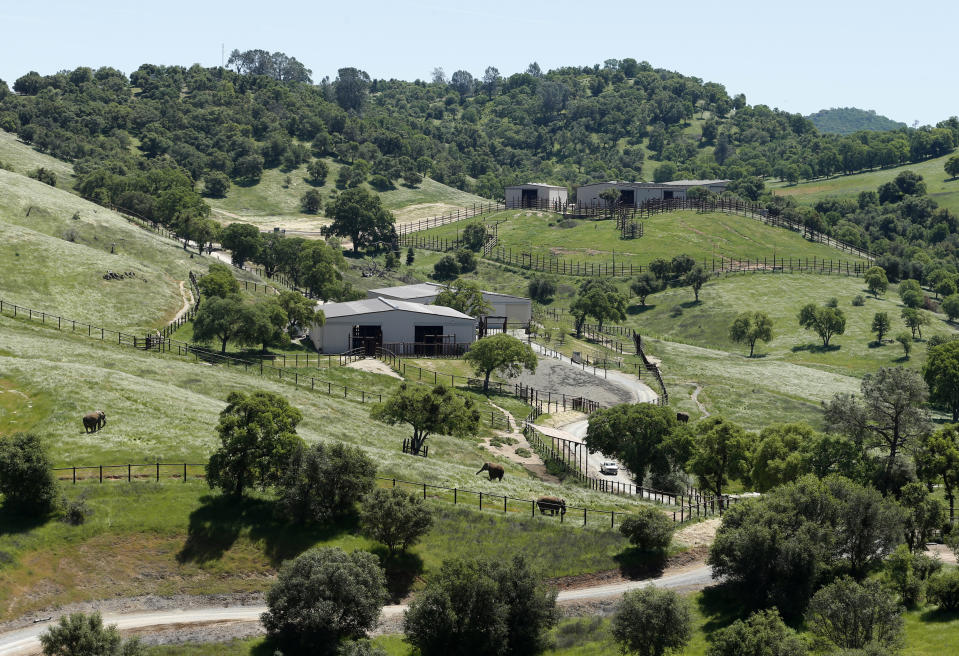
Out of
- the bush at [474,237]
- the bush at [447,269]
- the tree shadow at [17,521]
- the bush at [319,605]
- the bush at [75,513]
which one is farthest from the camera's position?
the bush at [474,237]


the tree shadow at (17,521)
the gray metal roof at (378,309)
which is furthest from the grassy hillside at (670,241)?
the tree shadow at (17,521)

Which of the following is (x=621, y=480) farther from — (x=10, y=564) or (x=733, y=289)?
(x=733, y=289)

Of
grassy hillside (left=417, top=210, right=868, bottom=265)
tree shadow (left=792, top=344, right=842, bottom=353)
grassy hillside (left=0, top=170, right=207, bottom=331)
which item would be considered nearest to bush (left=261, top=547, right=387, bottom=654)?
grassy hillside (left=0, top=170, right=207, bottom=331)

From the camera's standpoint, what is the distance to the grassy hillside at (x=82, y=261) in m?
104

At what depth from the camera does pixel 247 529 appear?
53562 millimetres

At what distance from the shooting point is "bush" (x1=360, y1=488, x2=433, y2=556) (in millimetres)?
52312

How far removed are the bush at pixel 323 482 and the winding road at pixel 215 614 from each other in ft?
22.0

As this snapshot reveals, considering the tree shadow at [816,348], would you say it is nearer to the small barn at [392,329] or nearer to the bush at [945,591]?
the small barn at [392,329]

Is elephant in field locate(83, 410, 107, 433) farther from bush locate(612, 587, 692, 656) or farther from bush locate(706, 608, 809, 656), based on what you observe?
bush locate(706, 608, 809, 656)

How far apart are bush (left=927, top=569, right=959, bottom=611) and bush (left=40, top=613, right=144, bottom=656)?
123 feet

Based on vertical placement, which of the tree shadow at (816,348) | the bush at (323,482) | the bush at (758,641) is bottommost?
the bush at (758,641)

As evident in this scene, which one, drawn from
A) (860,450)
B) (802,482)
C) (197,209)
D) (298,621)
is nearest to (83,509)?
(298,621)

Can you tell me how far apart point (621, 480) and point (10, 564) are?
156ft

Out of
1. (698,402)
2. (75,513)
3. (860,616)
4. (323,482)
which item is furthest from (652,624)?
(698,402)
